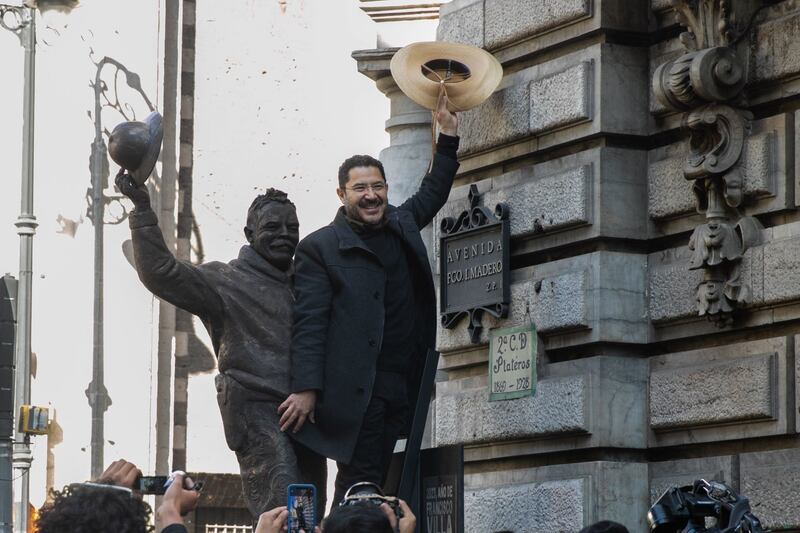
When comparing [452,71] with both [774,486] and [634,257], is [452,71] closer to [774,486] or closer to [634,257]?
[634,257]

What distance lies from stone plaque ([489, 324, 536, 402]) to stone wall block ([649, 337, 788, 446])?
73 cm

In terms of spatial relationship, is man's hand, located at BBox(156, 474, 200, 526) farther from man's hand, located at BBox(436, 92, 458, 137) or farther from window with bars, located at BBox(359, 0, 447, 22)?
window with bars, located at BBox(359, 0, 447, 22)

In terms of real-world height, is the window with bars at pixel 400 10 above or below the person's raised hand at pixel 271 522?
above

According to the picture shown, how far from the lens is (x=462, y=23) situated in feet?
39.9

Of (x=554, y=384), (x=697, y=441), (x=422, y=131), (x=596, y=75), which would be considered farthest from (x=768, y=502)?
(x=422, y=131)

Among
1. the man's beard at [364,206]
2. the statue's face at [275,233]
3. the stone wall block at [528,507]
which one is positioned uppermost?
the man's beard at [364,206]

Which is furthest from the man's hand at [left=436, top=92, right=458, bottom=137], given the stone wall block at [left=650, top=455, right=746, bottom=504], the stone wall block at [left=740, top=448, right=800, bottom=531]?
the stone wall block at [left=740, top=448, right=800, bottom=531]

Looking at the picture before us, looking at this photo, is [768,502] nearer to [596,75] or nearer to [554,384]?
[554,384]

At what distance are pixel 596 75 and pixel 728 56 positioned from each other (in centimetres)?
105

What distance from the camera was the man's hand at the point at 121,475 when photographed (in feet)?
21.5

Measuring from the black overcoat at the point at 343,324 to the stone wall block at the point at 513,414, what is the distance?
2.35ft

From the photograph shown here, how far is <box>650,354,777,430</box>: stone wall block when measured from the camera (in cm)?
968

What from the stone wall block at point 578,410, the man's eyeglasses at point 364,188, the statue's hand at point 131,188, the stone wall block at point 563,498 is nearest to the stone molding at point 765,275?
the stone wall block at point 578,410

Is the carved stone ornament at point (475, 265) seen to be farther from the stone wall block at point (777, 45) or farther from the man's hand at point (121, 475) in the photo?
the man's hand at point (121, 475)
